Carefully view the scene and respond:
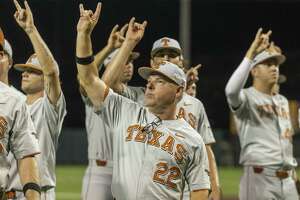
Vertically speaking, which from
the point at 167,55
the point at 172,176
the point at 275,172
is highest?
the point at 167,55

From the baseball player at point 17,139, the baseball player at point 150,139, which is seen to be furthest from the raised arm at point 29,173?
the baseball player at point 150,139

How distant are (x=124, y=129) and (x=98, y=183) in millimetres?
2624

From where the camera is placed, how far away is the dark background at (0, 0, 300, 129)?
93.8ft

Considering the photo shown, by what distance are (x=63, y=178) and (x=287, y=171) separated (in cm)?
1033

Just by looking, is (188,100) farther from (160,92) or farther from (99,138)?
(160,92)

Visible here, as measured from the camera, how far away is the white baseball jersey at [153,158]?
215 inches

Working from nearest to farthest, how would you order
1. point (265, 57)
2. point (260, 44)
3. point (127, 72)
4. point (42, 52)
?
point (42, 52), point (127, 72), point (260, 44), point (265, 57)

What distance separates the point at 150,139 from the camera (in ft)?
18.1

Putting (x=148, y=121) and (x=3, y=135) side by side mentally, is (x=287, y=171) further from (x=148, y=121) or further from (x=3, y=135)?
(x=3, y=135)

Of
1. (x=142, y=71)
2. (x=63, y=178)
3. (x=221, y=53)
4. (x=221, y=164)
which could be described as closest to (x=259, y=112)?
(x=142, y=71)

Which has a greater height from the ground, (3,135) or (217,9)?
(217,9)

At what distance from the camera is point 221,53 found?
34344mm

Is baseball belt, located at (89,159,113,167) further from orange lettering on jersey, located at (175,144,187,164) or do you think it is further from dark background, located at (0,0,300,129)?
dark background, located at (0,0,300,129)

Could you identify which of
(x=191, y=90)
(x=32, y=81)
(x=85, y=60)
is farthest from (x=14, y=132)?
(x=191, y=90)
